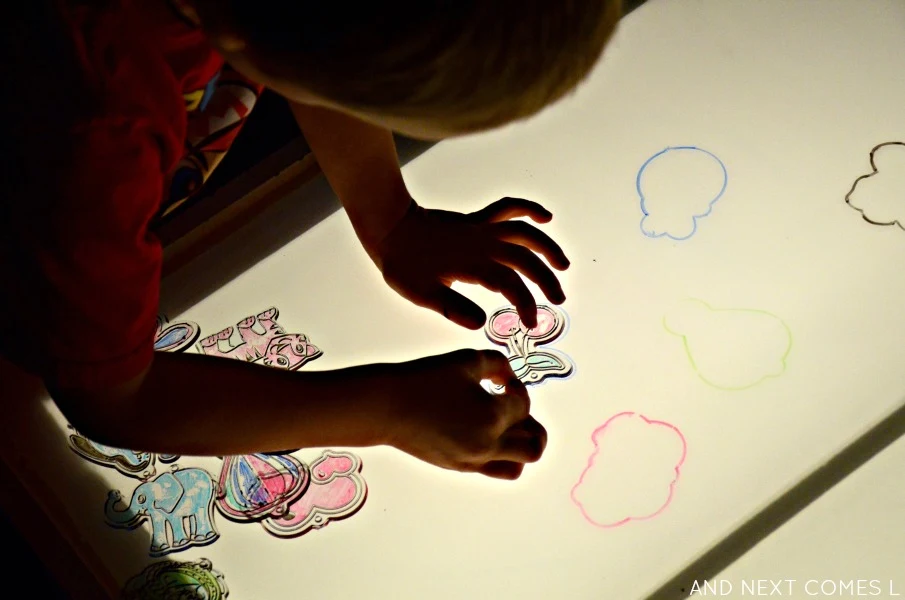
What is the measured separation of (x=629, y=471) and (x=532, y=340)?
4.9 inches

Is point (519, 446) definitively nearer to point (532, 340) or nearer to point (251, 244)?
point (532, 340)

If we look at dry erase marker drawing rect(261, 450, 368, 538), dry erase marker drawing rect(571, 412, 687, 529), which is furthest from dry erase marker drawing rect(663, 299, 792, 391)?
dry erase marker drawing rect(261, 450, 368, 538)

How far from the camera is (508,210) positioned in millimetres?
644

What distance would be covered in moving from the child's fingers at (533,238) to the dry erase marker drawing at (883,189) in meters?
0.25

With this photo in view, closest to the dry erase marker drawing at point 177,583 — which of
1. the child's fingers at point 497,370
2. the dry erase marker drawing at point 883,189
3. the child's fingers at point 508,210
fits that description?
the child's fingers at point 497,370

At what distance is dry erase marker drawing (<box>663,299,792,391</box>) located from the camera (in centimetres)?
59

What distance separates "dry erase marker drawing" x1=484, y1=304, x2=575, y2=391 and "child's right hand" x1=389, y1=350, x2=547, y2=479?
0.06 metres

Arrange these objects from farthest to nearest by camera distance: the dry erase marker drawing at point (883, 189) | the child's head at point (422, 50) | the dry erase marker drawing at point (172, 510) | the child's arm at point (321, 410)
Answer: the dry erase marker drawing at point (883, 189), the dry erase marker drawing at point (172, 510), the child's arm at point (321, 410), the child's head at point (422, 50)

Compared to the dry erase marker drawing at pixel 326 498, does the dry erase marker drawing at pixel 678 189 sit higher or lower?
higher

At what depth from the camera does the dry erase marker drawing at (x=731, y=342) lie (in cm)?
59

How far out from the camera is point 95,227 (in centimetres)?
37

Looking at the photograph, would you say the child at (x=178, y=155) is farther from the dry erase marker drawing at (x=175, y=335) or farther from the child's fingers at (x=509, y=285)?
the dry erase marker drawing at (x=175, y=335)

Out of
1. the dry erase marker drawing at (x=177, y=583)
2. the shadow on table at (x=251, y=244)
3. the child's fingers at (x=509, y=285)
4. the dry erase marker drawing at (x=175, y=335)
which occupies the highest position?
the shadow on table at (x=251, y=244)

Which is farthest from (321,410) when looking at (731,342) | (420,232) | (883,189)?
(883,189)
